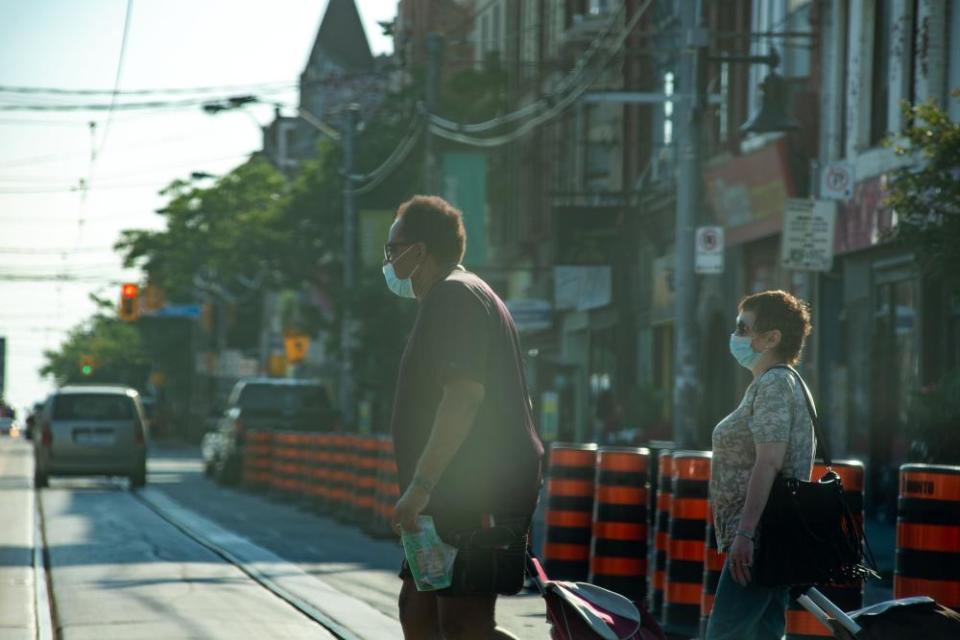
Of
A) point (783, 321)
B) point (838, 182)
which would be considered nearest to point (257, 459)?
point (838, 182)

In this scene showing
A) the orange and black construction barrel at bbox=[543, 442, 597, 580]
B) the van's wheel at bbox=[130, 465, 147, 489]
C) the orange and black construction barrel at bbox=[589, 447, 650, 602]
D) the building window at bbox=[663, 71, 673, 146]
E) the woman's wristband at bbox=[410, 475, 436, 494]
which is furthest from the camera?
the building window at bbox=[663, 71, 673, 146]

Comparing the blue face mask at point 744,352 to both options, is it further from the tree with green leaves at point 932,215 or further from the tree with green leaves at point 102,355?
the tree with green leaves at point 102,355

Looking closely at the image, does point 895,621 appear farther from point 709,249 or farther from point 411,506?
point 709,249

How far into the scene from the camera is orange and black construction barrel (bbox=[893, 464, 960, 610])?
27.8 feet

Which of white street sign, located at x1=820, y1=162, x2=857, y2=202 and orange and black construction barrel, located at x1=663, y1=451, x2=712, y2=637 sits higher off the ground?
white street sign, located at x1=820, y1=162, x2=857, y2=202

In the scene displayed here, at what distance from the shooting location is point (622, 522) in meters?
12.4

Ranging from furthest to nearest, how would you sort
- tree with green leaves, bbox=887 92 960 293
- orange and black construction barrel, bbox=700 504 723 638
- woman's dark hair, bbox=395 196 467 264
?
tree with green leaves, bbox=887 92 960 293 < orange and black construction barrel, bbox=700 504 723 638 < woman's dark hair, bbox=395 196 467 264

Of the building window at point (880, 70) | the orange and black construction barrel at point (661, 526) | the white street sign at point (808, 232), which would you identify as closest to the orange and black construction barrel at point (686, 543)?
the orange and black construction barrel at point (661, 526)

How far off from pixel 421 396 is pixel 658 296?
1208 inches

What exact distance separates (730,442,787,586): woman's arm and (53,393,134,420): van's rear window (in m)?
26.3

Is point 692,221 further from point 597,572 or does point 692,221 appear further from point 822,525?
point 822,525

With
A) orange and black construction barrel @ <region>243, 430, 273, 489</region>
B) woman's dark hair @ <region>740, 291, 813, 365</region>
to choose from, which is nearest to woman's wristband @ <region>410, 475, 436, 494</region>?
woman's dark hair @ <region>740, 291, 813, 365</region>

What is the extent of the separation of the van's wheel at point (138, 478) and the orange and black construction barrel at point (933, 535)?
24594 mm

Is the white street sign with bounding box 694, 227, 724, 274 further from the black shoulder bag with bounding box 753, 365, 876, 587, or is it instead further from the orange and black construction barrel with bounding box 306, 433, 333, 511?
the black shoulder bag with bounding box 753, 365, 876, 587
